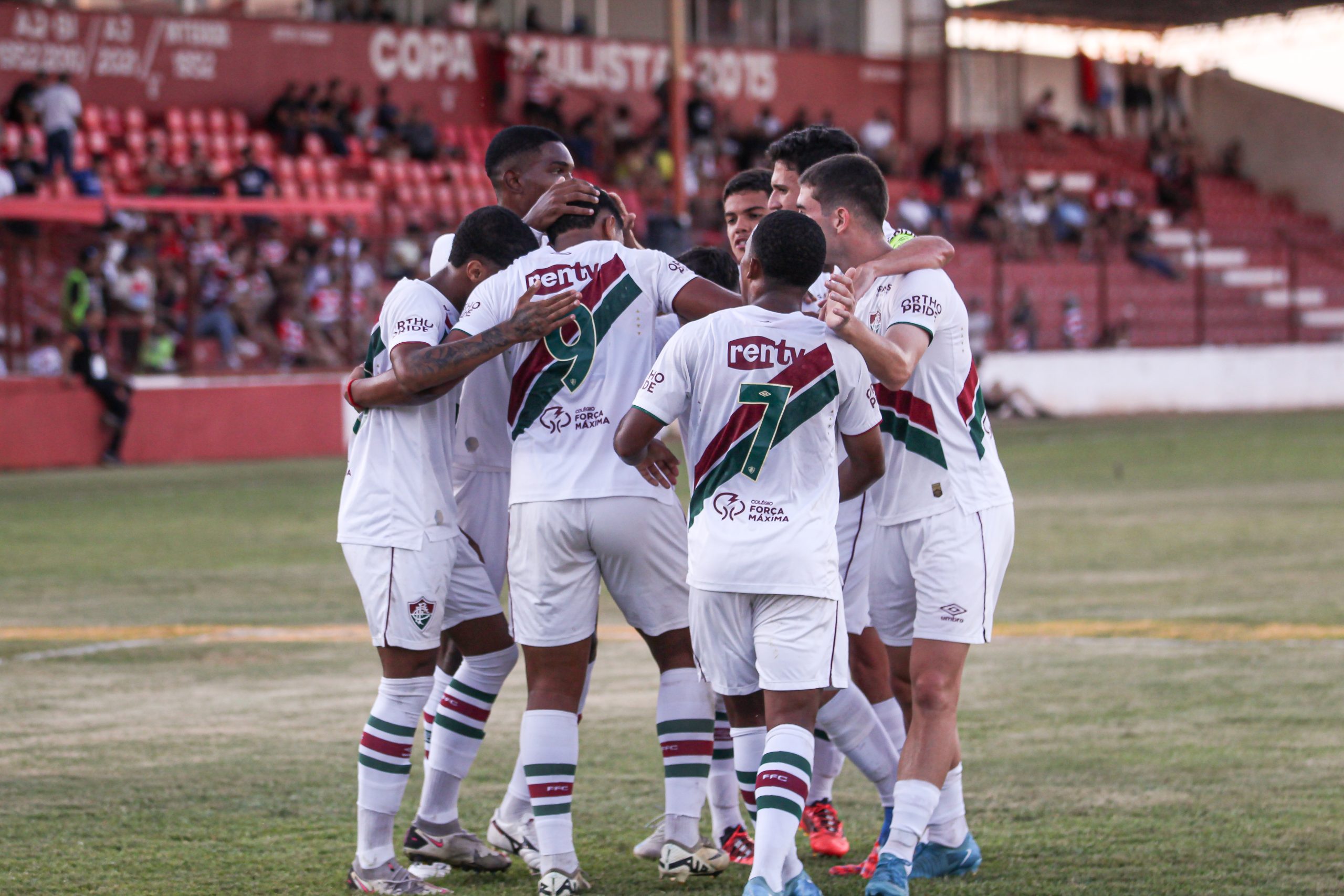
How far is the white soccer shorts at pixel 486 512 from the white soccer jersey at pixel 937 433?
4.22 ft

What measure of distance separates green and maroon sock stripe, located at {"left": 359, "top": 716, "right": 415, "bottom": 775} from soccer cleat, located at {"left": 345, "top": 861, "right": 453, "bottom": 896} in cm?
28

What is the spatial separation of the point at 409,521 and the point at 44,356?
58.6ft

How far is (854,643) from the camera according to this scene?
543 centimetres

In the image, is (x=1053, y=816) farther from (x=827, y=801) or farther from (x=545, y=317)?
(x=545, y=317)

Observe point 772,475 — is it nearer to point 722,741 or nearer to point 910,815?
point 910,815

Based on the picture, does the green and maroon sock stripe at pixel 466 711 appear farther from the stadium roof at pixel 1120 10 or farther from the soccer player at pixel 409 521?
the stadium roof at pixel 1120 10

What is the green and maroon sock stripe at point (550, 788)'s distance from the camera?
480 cm

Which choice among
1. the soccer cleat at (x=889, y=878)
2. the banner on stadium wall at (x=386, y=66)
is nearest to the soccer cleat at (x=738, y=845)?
the soccer cleat at (x=889, y=878)

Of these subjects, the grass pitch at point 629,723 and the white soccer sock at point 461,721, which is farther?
the white soccer sock at point 461,721

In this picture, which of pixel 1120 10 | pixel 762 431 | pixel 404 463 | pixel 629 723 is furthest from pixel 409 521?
pixel 1120 10

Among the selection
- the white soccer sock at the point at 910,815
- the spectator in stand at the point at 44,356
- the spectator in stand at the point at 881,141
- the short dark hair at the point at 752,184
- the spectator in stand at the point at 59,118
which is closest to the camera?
A: the white soccer sock at the point at 910,815

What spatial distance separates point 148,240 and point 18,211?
170 cm

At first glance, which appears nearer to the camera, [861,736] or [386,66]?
[861,736]

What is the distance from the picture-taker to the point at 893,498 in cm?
502
